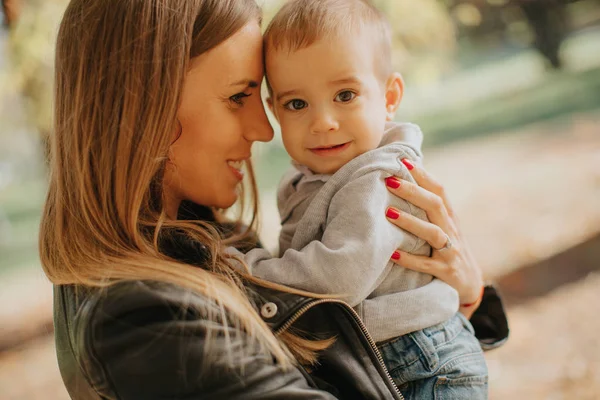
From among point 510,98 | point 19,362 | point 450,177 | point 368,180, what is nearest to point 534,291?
point 450,177

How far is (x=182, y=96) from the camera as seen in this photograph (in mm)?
1221

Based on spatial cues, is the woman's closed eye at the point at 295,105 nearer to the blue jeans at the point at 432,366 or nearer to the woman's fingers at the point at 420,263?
the woman's fingers at the point at 420,263

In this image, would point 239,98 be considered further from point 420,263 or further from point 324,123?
point 420,263

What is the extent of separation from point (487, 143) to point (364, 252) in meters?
4.38

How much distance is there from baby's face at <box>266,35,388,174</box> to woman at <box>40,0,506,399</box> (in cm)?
9

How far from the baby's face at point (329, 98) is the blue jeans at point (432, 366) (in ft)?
1.50

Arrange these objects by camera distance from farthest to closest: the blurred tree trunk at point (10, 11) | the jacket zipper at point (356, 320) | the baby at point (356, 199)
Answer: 1. the blurred tree trunk at point (10, 11)
2. the baby at point (356, 199)
3. the jacket zipper at point (356, 320)

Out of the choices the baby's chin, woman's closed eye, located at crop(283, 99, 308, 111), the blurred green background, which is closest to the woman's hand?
the baby's chin

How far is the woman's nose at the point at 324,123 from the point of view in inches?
54.4

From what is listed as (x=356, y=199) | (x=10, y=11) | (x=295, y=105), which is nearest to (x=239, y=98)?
(x=295, y=105)

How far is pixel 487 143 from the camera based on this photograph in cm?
527

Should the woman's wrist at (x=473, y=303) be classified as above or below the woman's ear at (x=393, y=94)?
below

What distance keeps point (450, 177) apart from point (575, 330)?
1.85 meters

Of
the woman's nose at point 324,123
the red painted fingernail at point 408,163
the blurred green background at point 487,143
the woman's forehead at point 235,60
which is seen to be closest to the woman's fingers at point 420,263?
the red painted fingernail at point 408,163
